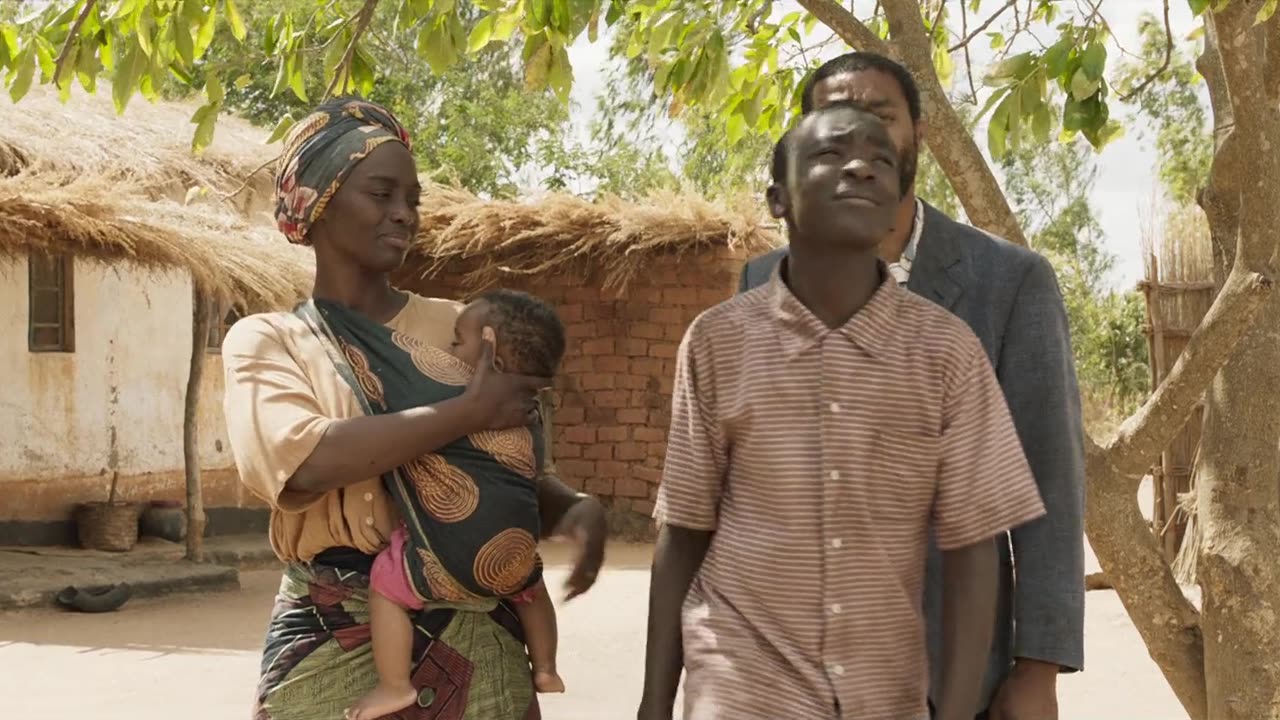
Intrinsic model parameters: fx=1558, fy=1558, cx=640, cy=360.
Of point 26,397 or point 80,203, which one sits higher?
point 80,203

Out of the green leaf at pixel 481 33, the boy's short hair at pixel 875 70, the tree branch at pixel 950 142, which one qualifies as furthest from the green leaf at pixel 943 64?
the boy's short hair at pixel 875 70

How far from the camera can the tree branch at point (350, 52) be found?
13.5ft

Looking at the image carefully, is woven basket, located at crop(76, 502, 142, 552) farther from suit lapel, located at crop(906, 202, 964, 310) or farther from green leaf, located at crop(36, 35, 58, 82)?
suit lapel, located at crop(906, 202, 964, 310)

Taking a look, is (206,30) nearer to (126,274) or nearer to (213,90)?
(213,90)

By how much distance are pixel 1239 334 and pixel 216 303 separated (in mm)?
11185

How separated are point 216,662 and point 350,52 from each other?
4.75 meters

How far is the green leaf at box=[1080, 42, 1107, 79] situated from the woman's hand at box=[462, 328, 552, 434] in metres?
1.47

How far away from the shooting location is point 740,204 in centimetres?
1275

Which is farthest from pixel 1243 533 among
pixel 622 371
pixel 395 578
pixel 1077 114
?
pixel 622 371

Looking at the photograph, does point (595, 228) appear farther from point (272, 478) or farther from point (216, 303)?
point (272, 478)

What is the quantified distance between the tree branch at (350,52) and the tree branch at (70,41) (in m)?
0.63

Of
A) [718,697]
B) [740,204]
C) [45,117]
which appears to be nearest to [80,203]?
[45,117]

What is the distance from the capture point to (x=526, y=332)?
2.52m

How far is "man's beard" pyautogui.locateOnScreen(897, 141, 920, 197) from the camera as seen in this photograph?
7.18 ft
